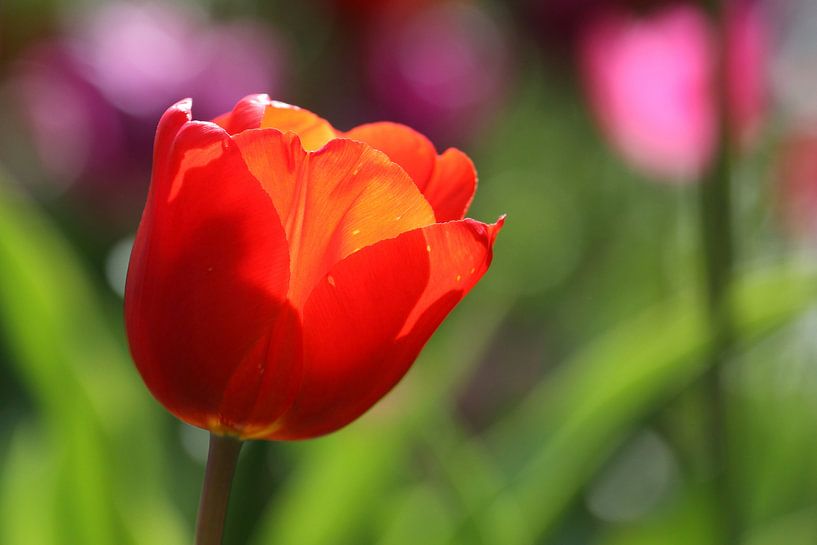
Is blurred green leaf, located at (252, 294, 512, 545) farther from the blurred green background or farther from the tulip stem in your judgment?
the tulip stem

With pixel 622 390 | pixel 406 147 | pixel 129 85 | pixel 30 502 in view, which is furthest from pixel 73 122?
pixel 406 147

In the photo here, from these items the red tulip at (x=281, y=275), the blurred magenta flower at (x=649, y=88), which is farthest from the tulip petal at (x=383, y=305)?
the blurred magenta flower at (x=649, y=88)

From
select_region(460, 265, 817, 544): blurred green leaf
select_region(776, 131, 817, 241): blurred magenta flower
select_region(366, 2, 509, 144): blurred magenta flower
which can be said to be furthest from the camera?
select_region(366, 2, 509, 144): blurred magenta flower

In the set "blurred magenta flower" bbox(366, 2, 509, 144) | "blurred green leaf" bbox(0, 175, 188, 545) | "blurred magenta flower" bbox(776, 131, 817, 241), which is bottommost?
"blurred green leaf" bbox(0, 175, 188, 545)

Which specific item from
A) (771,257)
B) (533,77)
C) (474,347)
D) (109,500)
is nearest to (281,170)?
(109,500)

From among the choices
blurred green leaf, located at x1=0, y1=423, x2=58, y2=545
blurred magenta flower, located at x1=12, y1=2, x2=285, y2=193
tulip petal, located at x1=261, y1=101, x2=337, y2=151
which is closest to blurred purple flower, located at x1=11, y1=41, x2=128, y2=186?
blurred magenta flower, located at x1=12, y1=2, x2=285, y2=193

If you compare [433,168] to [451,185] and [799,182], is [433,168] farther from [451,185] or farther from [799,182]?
[799,182]
